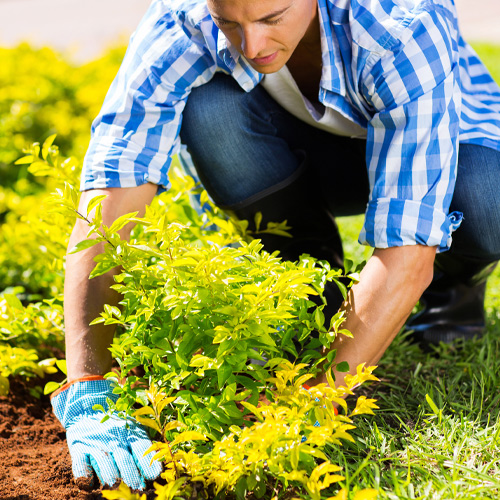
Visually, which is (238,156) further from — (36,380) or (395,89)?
(36,380)

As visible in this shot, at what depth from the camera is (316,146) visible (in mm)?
2180

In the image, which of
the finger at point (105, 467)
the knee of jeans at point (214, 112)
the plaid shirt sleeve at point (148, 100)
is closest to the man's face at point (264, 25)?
the plaid shirt sleeve at point (148, 100)

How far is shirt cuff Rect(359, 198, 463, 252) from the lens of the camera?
4.96ft

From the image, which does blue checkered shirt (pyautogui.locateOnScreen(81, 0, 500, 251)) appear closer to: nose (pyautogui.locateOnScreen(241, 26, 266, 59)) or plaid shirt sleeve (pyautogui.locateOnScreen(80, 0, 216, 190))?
plaid shirt sleeve (pyautogui.locateOnScreen(80, 0, 216, 190))

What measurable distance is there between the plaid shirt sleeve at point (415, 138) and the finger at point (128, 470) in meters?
0.76

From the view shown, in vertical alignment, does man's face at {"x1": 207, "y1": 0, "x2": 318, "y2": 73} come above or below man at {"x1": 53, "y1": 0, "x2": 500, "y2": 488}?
above

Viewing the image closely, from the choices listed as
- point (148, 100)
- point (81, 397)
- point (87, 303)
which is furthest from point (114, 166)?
point (81, 397)

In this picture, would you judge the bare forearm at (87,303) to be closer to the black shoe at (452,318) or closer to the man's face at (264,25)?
the man's face at (264,25)

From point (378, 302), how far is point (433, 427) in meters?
0.37

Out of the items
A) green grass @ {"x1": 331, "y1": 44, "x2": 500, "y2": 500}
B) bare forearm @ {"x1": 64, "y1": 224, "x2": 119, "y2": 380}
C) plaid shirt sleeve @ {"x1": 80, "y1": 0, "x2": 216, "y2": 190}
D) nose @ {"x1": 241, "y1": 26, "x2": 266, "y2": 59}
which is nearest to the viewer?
green grass @ {"x1": 331, "y1": 44, "x2": 500, "y2": 500}

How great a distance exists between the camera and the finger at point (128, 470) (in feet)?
4.58

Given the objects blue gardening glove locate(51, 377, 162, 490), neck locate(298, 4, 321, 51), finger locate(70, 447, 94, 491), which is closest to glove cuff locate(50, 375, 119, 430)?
blue gardening glove locate(51, 377, 162, 490)

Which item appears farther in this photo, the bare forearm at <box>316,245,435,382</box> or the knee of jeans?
the knee of jeans

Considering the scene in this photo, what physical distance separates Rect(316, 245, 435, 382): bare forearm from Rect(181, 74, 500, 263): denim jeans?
40cm
